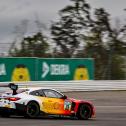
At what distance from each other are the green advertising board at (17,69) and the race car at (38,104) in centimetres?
1185

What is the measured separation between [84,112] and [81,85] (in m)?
13.2

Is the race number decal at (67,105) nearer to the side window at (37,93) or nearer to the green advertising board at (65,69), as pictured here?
the side window at (37,93)

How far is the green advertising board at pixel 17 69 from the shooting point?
3006cm

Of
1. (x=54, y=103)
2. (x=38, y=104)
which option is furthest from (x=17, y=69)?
(x=38, y=104)

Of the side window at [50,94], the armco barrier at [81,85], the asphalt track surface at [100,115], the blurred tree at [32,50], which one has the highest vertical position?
the blurred tree at [32,50]

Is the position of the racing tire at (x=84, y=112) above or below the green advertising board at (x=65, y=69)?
below

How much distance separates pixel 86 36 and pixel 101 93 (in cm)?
1024

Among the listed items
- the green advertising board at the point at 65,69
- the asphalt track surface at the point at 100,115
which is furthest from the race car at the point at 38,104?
the green advertising board at the point at 65,69

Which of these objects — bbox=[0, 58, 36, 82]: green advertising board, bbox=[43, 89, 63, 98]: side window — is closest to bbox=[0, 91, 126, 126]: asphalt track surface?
bbox=[43, 89, 63, 98]: side window

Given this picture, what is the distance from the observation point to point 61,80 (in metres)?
31.7

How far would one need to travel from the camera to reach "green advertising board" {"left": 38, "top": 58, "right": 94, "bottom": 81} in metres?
31.5

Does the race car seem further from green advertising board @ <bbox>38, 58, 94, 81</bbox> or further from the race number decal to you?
green advertising board @ <bbox>38, 58, 94, 81</bbox>

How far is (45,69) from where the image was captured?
31531 mm

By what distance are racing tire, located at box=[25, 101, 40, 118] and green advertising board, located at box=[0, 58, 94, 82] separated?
12415mm
